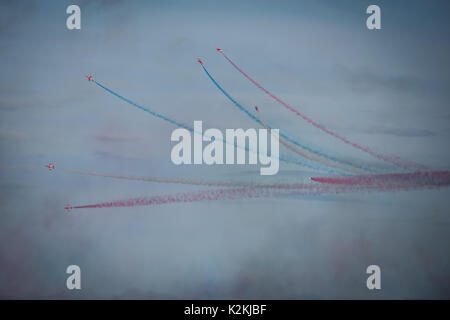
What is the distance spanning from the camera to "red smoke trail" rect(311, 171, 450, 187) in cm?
1035

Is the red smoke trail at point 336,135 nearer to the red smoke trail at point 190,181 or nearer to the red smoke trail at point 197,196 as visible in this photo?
the red smoke trail at point 190,181

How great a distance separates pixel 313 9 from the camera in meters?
10.5

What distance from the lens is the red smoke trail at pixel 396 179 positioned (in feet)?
34.0

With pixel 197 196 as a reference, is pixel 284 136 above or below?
above

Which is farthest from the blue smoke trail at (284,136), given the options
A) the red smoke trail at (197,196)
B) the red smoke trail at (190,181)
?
the red smoke trail at (197,196)

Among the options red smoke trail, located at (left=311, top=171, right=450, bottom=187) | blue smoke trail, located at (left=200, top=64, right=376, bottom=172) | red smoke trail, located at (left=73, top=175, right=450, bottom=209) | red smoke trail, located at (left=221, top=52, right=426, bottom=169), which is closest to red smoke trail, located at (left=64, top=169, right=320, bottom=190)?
red smoke trail, located at (left=73, top=175, right=450, bottom=209)

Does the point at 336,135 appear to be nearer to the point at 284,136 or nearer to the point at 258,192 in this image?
the point at 284,136

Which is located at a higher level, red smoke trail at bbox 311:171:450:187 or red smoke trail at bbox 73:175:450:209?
red smoke trail at bbox 311:171:450:187

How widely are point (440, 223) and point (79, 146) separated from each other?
6138 mm

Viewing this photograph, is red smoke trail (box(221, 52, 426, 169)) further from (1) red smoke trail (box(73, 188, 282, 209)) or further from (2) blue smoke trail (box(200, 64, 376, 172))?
(1) red smoke trail (box(73, 188, 282, 209))

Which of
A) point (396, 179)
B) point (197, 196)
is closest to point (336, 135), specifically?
point (396, 179)

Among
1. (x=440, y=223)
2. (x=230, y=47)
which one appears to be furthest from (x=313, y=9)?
(x=440, y=223)

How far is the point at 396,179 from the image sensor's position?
1040cm
